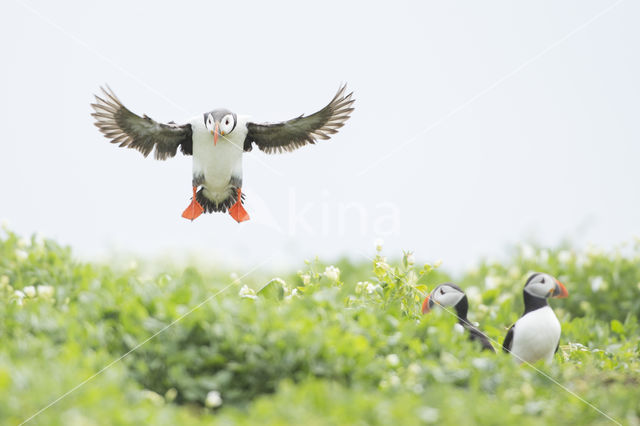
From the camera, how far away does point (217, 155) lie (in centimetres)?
568

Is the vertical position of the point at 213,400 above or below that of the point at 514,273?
above

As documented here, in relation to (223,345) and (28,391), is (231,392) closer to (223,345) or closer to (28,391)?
(223,345)

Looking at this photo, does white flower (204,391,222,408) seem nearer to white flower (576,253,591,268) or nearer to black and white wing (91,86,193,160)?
black and white wing (91,86,193,160)

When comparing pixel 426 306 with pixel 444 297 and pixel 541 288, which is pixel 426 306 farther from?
pixel 541 288

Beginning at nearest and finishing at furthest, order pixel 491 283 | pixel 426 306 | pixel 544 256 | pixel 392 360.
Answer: pixel 392 360
pixel 426 306
pixel 491 283
pixel 544 256

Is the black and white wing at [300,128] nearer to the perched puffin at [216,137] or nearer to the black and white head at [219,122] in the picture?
the perched puffin at [216,137]

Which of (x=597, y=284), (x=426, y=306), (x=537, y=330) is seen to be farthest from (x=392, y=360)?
(x=597, y=284)

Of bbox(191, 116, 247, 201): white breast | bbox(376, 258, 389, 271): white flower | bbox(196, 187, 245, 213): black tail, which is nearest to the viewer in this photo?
bbox(191, 116, 247, 201): white breast

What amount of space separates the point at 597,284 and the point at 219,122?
5.43m

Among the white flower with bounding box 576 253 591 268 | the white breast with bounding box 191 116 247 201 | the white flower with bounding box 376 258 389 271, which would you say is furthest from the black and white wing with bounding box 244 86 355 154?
the white flower with bounding box 576 253 591 268

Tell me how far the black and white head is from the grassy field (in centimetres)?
111

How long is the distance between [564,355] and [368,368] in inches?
111

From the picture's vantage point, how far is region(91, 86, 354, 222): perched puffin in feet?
18.7

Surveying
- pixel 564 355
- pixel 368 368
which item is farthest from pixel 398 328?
pixel 564 355
